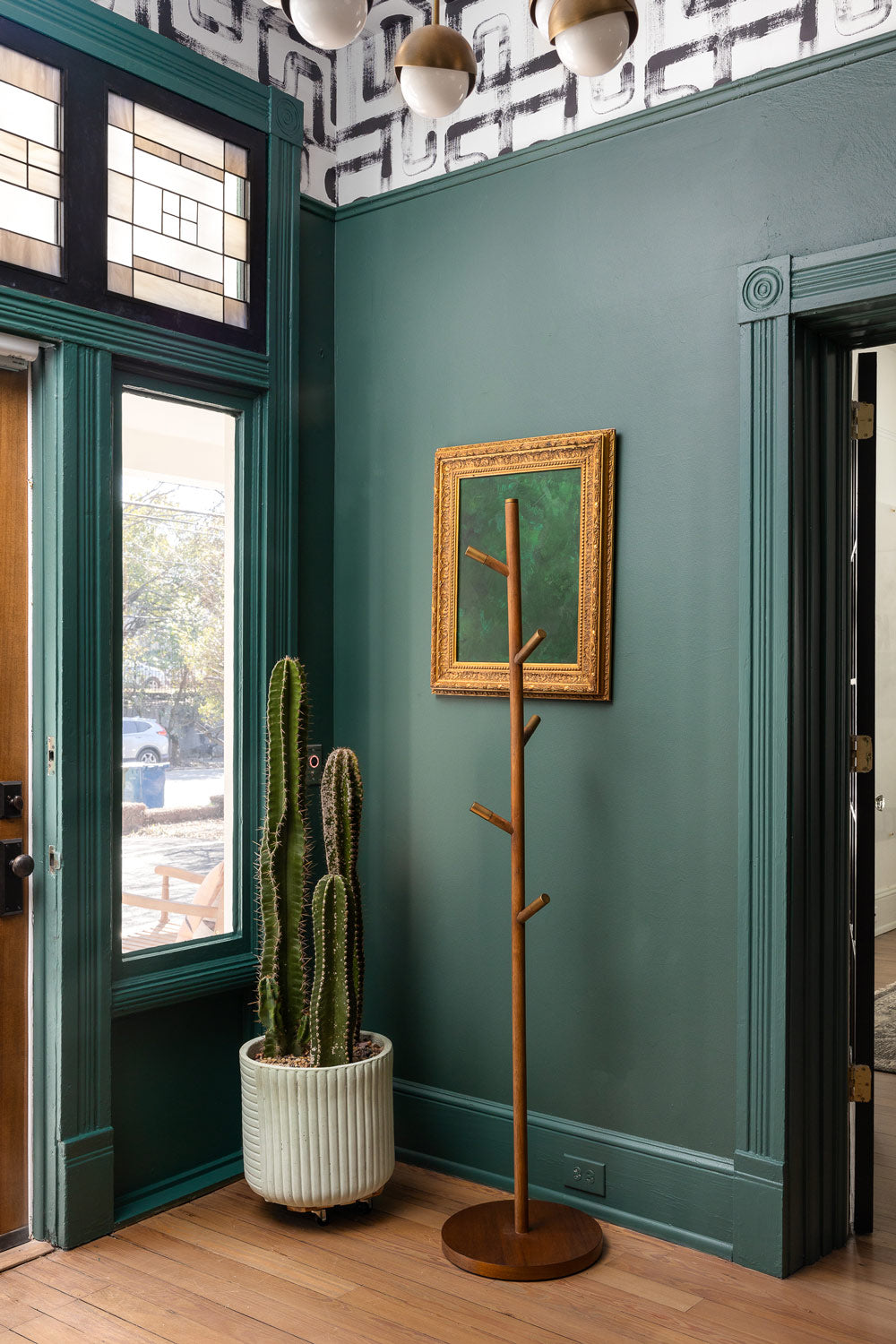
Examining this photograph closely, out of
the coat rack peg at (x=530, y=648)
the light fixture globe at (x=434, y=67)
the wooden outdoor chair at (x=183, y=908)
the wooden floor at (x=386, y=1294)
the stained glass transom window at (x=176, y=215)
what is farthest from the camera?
the wooden outdoor chair at (x=183, y=908)

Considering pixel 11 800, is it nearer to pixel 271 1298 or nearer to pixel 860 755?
pixel 271 1298

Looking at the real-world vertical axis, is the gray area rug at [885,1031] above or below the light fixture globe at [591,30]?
below

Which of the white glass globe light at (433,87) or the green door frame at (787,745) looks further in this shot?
the green door frame at (787,745)

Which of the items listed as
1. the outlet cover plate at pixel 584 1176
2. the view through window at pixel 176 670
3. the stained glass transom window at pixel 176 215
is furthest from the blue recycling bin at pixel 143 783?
the outlet cover plate at pixel 584 1176

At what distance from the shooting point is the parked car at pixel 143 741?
3031mm

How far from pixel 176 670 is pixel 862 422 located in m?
1.92

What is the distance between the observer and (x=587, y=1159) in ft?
9.79

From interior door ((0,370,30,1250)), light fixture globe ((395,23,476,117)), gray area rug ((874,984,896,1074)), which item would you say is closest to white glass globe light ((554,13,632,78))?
light fixture globe ((395,23,476,117))

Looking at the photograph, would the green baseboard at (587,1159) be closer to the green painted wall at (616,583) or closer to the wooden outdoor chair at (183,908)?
the green painted wall at (616,583)

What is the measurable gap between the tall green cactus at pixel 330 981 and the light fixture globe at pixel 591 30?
6.49 ft

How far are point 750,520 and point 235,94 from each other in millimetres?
1876

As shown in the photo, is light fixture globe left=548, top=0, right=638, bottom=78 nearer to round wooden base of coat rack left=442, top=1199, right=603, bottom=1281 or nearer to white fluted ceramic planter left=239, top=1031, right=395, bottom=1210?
white fluted ceramic planter left=239, top=1031, right=395, bottom=1210

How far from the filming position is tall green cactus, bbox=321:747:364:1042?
9.87 ft

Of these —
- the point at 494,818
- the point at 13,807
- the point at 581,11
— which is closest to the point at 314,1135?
the point at 494,818
